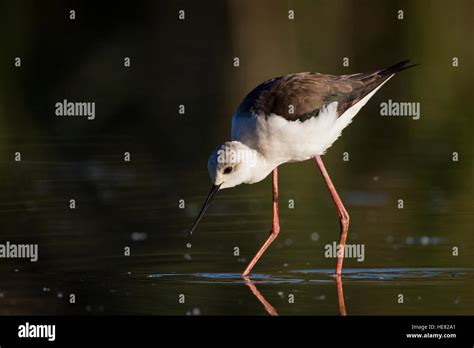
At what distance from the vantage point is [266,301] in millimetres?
10680

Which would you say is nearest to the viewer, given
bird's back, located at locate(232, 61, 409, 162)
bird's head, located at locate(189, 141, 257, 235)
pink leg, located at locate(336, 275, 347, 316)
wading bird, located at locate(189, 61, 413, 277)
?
pink leg, located at locate(336, 275, 347, 316)

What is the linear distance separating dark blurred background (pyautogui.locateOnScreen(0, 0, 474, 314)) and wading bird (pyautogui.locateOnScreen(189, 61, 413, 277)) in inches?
34.8

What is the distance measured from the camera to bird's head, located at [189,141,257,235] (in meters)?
12.1

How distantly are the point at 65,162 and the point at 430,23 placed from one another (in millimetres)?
8632

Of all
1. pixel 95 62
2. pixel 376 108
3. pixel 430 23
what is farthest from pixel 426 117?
pixel 95 62

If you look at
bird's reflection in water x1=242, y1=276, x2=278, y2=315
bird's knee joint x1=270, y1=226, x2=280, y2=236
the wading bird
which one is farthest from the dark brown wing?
bird's reflection in water x1=242, y1=276, x2=278, y2=315

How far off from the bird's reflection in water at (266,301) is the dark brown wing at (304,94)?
1968 mm

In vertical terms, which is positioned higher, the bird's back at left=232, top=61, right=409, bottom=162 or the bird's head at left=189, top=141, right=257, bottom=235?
the bird's back at left=232, top=61, right=409, bottom=162

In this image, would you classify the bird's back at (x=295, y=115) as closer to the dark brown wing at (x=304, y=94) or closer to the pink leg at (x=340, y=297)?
the dark brown wing at (x=304, y=94)

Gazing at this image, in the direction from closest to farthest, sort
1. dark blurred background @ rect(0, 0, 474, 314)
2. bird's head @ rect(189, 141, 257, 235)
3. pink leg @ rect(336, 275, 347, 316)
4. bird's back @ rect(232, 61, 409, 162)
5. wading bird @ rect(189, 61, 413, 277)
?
pink leg @ rect(336, 275, 347, 316) → dark blurred background @ rect(0, 0, 474, 314) → bird's head @ rect(189, 141, 257, 235) → wading bird @ rect(189, 61, 413, 277) → bird's back @ rect(232, 61, 409, 162)

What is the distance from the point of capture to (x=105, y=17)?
77.8 ft

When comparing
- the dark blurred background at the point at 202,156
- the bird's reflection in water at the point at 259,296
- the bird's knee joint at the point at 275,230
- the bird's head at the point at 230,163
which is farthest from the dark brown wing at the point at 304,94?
the bird's reflection in water at the point at 259,296

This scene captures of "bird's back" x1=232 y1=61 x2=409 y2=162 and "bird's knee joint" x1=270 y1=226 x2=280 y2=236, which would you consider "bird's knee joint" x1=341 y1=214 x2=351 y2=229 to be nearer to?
"bird's knee joint" x1=270 y1=226 x2=280 y2=236

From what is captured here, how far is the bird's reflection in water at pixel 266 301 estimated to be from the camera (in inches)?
404
